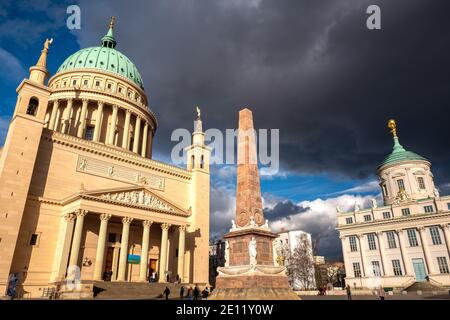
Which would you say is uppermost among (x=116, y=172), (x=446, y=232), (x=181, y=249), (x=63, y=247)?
(x=116, y=172)

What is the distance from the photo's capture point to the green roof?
59.1 m

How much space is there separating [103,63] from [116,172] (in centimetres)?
2723

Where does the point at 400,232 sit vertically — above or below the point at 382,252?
above

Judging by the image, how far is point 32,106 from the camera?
109 feet

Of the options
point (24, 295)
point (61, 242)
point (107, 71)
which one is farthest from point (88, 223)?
point (107, 71)

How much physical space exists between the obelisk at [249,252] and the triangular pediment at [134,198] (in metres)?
17.5

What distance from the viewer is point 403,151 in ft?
202

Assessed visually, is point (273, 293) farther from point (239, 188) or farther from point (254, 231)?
point (239, 188)

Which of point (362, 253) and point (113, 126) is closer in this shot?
point (113, 126)

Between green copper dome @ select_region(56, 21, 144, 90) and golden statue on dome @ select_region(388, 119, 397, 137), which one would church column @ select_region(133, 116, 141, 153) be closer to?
green copper dome @ select_region(56, 21, 144, 90)

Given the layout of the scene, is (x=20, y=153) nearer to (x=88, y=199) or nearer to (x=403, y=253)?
(x=88, y=199)

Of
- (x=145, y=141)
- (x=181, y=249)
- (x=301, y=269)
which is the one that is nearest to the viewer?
(x=181, y=249)

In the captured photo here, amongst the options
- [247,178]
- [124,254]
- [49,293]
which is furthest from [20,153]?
[247,178]

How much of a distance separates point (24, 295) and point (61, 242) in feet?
16.9
